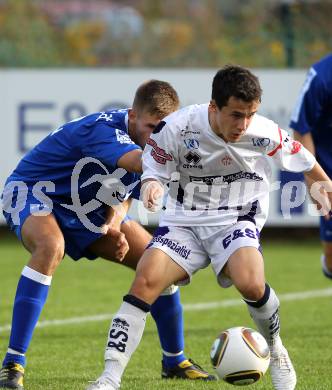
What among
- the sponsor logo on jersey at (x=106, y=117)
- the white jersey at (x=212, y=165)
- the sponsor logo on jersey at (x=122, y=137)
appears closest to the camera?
the white jersey at (x=212, y=165)

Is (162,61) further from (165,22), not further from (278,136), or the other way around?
(278,136)

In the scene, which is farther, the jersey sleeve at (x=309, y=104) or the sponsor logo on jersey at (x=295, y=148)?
the jersey sleeve at (x=309, y=104)

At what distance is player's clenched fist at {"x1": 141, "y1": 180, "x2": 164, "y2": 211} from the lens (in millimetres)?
5117

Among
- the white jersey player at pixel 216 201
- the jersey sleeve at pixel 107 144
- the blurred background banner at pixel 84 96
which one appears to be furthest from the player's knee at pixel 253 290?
the blurred background banner at pixel 84 96

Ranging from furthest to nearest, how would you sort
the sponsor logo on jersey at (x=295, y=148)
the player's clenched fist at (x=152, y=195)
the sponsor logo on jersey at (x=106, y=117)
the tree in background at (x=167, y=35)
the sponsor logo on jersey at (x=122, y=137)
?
the tree in background at (x=167, y=35) → the sponsor logo on jersey at (x=106, y=117) → the sponsor logo on jersey at (x=122, y=137) → the sponsor logo on jersey at (x=295, y=148) → the player's clenched fist at (x=152, y=195)

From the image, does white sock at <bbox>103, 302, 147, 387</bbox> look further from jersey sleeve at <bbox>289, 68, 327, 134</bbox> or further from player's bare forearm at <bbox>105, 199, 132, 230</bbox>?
jersey sleeve at <bbox>289, 68, 327, 134</bbox>

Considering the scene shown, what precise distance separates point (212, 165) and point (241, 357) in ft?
3.36

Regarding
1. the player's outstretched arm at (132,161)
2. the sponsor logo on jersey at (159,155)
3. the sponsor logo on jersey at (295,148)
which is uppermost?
the sponsor logo on jersey at (295,148)

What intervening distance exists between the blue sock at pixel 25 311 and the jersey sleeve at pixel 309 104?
2.48 metres

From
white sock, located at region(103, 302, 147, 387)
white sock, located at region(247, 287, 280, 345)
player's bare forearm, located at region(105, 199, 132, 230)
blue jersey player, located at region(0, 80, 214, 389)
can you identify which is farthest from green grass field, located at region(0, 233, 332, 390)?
player's bare forearm, located at region(105, 199, 132, 230)

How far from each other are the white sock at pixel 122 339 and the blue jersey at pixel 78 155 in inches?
35.4

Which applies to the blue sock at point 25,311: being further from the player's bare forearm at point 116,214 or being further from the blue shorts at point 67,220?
the player's bare forearm at point 116,214

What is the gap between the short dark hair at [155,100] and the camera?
19.0 feet

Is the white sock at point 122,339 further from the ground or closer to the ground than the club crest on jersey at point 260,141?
closer to the ground
